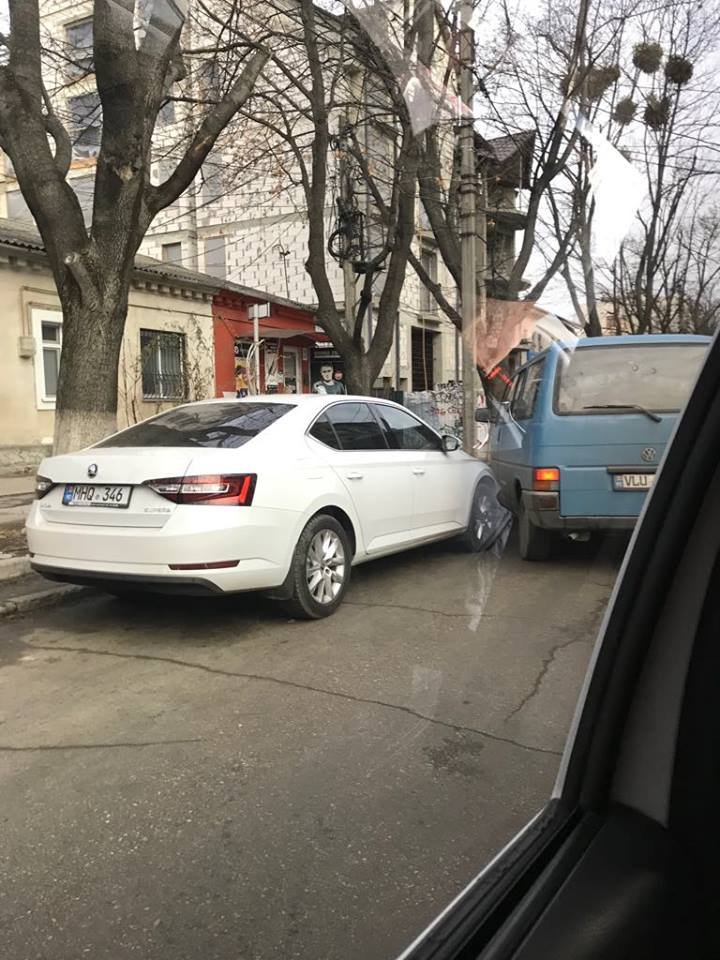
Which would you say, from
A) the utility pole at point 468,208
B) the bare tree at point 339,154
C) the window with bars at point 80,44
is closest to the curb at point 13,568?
the window with bars at point 80,44

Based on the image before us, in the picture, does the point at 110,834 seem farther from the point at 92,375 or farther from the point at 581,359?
the point at 92,375

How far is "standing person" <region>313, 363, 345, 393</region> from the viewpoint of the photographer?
29.5 ft

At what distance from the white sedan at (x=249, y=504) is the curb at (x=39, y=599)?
67 cm

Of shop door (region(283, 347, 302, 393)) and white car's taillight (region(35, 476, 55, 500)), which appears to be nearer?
white car's taillight (region(35, 476, 55, 500))

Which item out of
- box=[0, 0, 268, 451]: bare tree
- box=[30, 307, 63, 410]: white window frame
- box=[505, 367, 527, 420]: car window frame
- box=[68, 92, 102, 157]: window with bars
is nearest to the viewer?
box=[505, 367, 527, 420]: car window frame

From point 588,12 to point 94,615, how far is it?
14.8 feet

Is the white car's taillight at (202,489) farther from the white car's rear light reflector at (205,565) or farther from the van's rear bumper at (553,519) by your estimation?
the van's rear bumper at (553,519)

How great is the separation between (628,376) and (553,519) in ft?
3.18

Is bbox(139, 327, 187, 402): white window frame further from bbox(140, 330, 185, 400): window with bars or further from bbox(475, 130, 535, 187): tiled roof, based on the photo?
bbox(475, 130, 535, 187): tiled roof

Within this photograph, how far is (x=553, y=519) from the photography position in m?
2.63

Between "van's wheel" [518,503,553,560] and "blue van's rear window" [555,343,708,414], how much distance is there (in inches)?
29.7

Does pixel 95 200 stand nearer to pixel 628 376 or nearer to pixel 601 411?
pixel 601 411

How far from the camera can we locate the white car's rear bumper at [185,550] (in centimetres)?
409

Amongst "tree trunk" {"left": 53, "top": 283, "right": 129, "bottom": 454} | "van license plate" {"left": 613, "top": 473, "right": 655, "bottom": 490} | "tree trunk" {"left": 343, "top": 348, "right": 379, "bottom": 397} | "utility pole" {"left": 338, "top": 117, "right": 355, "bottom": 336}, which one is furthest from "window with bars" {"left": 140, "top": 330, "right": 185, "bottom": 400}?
"tree trunk" {"left": 343, "top": 348, "right": 379, "bottom": 397}
